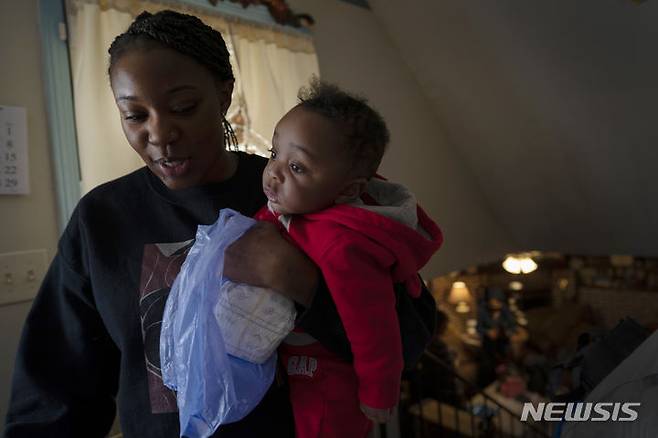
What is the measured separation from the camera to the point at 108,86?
148 centimetres

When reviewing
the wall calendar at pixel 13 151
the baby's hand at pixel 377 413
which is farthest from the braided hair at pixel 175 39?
the wall calendar at pixel 13 151

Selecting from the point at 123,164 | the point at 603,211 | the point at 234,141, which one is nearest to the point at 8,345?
the point at 123,164

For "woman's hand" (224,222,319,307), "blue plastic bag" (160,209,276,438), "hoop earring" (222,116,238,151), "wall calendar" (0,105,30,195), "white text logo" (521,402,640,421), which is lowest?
"white text logo" (521,402,640,421)

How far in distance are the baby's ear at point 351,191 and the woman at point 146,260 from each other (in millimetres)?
133

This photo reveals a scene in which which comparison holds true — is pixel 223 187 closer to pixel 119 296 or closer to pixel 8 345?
pixel 119 296

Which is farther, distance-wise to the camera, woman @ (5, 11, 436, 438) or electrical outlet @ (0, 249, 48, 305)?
electrical outlet @ (0, 249, 48, 305)

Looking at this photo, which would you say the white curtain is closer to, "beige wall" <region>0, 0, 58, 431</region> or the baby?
"beige wall" <region>0, 0, 58, 431</region>

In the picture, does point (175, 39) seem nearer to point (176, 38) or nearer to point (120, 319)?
point (176, 38)

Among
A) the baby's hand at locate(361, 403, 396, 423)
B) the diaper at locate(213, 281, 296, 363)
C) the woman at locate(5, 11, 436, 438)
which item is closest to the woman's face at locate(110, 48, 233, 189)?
the woman at locate(5, 11, 436, 438)

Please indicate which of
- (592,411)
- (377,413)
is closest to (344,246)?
(377,413)

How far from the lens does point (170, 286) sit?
71 centimetres

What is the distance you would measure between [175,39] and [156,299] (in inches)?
16.3

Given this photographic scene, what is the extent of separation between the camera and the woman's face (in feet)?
2.10

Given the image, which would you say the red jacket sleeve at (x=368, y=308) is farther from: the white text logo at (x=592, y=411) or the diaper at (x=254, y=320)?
the white text logo at (x=592, y=411)
